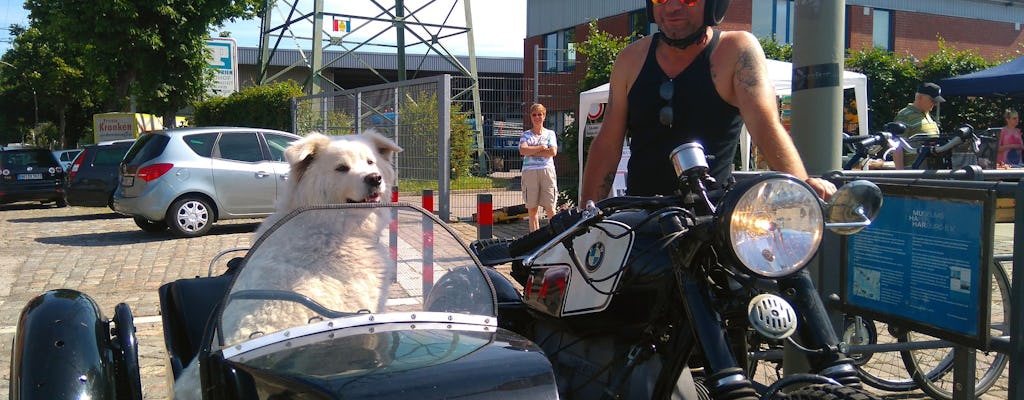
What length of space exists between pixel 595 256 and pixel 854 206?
27.0 inches

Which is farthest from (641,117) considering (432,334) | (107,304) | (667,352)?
(107,304)

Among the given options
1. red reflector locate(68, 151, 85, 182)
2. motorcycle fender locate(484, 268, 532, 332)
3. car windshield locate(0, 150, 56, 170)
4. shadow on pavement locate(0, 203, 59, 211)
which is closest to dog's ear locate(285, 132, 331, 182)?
motorcycle fender locate(484, 268, 532, 332)

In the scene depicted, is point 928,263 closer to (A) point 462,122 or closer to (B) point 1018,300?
(B) point 1018,300

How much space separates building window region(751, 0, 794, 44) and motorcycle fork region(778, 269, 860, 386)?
27.8m

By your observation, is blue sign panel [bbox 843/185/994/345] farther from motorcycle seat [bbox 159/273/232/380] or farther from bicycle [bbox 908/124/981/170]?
motorcycle seat [bbox 159/273/232/380]

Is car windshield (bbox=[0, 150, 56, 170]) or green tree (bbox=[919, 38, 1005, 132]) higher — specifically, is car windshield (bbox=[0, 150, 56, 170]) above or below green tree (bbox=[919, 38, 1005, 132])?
below

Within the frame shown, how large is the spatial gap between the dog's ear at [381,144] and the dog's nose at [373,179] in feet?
0.84

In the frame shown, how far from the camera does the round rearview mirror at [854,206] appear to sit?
6.65 feet

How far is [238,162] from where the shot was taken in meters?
13.4

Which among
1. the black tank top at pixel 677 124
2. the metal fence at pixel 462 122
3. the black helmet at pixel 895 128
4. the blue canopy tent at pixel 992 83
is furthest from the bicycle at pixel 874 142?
the blue canopy tent at pixel 992 83

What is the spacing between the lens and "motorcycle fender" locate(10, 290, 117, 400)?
7.73 ft

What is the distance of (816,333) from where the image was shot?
191cm

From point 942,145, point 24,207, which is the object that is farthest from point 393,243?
point 24,207

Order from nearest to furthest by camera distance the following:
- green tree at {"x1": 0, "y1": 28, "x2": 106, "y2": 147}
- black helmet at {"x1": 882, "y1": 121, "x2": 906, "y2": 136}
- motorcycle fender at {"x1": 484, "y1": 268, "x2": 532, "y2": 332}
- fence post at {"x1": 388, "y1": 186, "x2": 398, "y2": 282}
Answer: fence post at {"x1": 388, "y1": 186, "x2": 398, "y2": 282} < motorcycle fender at {"x1": 484, "y1": 268, "x2": 532, "y2": 332} < black helmet at {"x1": 882, "y1": 121, "x2": 906, "y2": 136} < green tree at {"x1": 0, "y1": 28, "x2": 106, "y2": 147}
